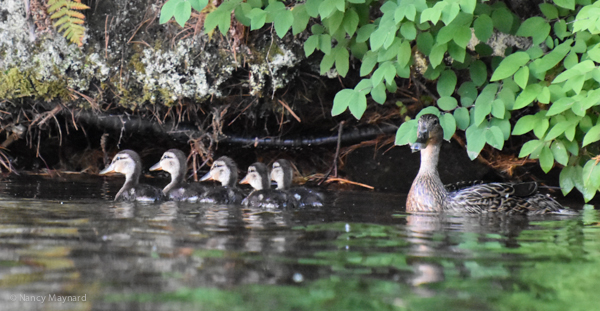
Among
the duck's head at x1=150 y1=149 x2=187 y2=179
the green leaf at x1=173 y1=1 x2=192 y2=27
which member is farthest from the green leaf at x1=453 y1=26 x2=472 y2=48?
the duck's head at x1=150 y1=149 x2=187 y2=179

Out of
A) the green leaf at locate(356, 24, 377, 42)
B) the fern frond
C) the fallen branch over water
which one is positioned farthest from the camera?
the fallen branch over water

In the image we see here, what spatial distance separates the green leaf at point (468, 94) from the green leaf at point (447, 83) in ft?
0.22

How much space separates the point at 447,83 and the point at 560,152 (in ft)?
2.79

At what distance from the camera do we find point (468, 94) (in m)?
4.07

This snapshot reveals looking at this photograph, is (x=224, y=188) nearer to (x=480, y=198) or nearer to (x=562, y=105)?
(x=480, y=198)

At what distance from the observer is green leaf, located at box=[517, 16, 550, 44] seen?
3844mm

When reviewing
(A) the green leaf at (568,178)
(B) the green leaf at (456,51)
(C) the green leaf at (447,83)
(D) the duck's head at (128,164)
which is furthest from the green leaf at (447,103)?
(D) the duck's head at (128,164)

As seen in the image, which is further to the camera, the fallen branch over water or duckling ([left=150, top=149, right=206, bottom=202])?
the fallen branch over water

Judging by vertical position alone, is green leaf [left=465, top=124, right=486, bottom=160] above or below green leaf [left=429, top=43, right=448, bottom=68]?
below

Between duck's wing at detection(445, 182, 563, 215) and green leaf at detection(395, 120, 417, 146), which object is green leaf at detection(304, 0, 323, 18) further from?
duck's wing at detection(445, 182, 563, 215)

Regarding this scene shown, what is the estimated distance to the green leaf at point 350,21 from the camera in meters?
3.96

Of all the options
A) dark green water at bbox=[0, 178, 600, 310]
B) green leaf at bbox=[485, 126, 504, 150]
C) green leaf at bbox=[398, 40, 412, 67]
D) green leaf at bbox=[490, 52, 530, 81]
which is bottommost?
dark green water at bbox=[0, 178, 600, 310]

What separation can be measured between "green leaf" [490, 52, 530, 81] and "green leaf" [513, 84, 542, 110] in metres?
0.16

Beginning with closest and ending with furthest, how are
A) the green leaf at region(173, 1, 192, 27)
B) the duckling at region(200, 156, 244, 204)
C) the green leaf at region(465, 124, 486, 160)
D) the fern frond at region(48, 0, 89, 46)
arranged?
the green leaf at region(173, 1, 192, 27) < the green leaf at region(465, 124, 486, 160) < the duckling at region(200, 156, 244, 204) < the fern frond at region(48, 0, 89, 46)
